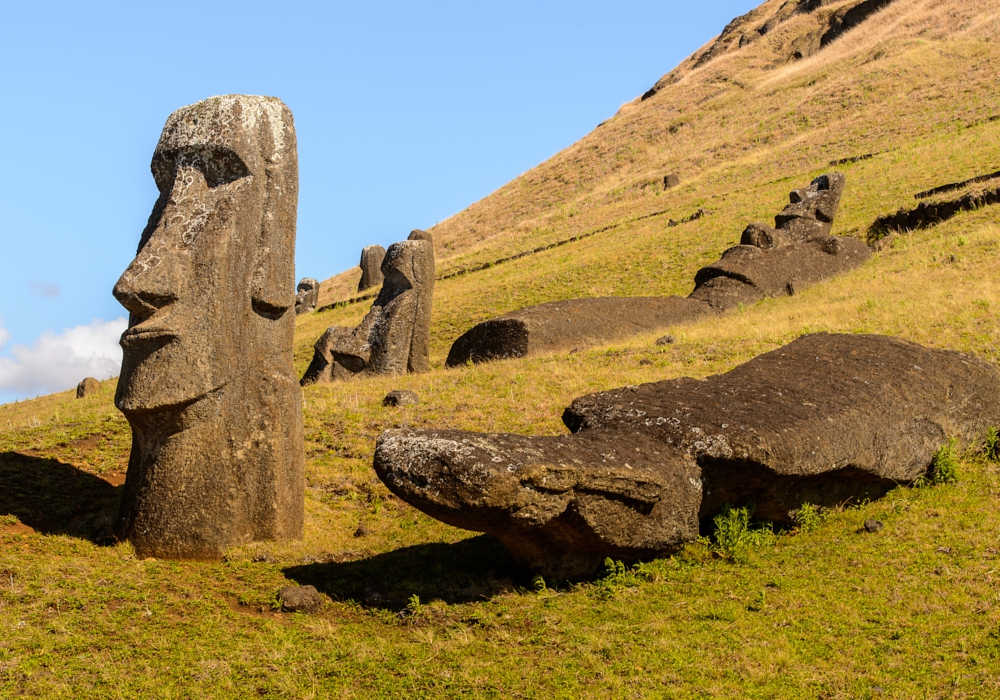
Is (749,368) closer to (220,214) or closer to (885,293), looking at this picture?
(220,214)

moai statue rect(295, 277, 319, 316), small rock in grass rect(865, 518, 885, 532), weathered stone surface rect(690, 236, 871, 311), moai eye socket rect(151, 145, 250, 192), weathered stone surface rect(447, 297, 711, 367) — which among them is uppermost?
moai statue rect(295, 277, 319, 316)

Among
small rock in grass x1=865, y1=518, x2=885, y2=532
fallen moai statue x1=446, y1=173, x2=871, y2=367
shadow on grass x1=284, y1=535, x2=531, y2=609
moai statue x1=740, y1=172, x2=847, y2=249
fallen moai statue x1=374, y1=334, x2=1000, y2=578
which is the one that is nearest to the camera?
fallen moai statue x1=374, y1=334, x2=1000, y2=578

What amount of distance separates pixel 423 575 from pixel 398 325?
1086 cm

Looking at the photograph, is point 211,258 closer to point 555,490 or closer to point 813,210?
point 555,490

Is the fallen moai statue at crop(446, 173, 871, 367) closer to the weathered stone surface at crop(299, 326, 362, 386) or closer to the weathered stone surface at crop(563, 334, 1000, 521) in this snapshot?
the weathered stone surface at crop(299, 326, 362, 386)

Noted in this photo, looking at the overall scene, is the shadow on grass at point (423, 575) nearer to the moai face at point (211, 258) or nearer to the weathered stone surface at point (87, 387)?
the moai face at point (211, 258)

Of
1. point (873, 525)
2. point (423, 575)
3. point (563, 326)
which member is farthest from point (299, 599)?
point (563, 326)

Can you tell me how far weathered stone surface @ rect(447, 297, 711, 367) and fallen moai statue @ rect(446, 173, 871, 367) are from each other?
0.02 metres

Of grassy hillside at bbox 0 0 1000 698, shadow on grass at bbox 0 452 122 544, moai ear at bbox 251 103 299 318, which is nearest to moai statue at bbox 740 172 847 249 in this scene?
grassy hillside at bbox 0 0 1000 698

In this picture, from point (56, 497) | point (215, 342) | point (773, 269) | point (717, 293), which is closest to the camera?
point (215, 342)

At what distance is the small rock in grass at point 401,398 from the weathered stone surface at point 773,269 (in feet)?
31.5

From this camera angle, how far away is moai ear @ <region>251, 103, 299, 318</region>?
952 cm

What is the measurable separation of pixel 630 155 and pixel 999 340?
47652mm

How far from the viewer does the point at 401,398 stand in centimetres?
1406
